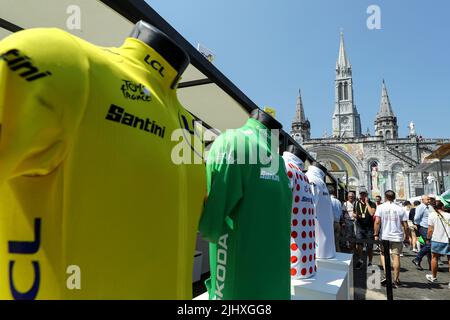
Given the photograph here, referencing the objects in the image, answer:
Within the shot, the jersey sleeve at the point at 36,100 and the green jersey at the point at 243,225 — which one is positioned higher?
the jersey sleeve at the point at 36,100

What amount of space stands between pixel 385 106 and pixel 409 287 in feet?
190

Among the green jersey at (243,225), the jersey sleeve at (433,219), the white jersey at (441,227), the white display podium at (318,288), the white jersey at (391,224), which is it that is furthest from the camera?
the jersey sleeve at (433,219)

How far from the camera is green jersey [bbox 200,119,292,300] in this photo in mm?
1408

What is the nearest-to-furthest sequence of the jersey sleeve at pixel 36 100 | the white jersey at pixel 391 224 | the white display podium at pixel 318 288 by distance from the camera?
the jersey sleeve at pixel 36 100, the white display podium at pixel 318 288, the white jersey at pixel 391 224

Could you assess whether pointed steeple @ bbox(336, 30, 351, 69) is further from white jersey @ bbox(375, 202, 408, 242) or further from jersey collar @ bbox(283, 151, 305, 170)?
jersey collar @ bbox(283, 151, 305, 170)

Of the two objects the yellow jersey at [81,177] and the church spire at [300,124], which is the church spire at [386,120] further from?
the yellow jersey at [81,177]

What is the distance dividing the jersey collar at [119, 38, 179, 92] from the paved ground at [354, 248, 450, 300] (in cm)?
A: 490

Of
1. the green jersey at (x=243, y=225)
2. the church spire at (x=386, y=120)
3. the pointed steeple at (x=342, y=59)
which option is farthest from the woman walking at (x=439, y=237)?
the pointed steeple at (x=342, y=59)

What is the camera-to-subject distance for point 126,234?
0.79m

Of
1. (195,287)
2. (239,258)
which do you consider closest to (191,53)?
(239,258)

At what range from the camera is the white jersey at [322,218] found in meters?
3.48

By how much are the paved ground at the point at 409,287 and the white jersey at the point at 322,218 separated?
1607mm
